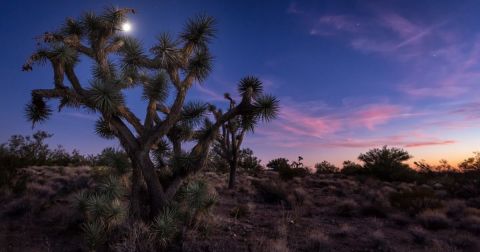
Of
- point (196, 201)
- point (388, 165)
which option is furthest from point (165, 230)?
point (388, 165)

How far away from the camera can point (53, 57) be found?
8.11 meters

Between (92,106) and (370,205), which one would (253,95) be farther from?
(370,205)

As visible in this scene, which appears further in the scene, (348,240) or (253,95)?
(253,95)

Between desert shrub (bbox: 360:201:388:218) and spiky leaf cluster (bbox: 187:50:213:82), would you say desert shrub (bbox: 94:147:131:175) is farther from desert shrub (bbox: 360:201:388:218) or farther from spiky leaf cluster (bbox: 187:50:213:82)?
desert shrub (bbox: 360:201:388:218)

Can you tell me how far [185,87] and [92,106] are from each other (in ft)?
8.48

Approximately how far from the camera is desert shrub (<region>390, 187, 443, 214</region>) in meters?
10.8

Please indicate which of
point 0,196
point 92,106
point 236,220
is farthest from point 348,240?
point 0,196

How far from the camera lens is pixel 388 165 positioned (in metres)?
24.8

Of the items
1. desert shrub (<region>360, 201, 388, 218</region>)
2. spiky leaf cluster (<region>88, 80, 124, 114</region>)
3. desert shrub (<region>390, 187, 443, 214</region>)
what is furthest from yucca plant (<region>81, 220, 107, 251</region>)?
desert shrub (<region>390, 187, 443, 214</region>)

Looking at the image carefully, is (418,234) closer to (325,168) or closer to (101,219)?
(101,219)

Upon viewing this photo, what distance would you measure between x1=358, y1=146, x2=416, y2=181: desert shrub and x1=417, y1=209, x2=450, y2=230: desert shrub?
46.7 ft

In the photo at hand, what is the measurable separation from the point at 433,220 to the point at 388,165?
55.2ft

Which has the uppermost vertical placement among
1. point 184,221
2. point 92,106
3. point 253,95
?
point 253,95

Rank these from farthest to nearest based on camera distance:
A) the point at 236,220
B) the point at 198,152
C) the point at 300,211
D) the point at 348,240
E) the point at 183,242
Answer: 1. the point at 300,211
2. the point at 236,220
3. the point at 198,152
4. the point at 348,240
5. the point at 183,242
